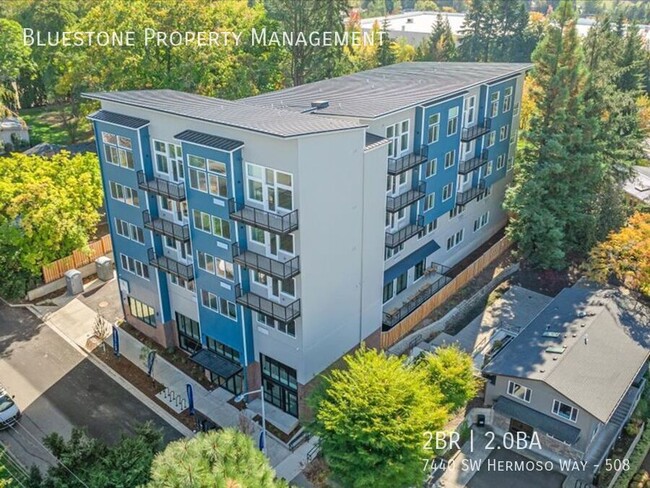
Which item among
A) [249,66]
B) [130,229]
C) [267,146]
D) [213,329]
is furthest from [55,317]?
[249,66]

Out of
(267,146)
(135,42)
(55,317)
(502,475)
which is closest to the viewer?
(267,146)

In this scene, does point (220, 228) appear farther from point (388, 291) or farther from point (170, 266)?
point (388, 291)

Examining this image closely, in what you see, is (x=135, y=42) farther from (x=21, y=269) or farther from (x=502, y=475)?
(x=502, y=475)

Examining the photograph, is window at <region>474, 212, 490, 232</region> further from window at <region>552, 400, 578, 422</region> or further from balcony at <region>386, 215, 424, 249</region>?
window at <region>552, 400, 578, 422</region>

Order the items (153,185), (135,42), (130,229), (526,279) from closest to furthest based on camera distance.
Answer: (153,185)
(130,229)
(526,279)
(135,42)

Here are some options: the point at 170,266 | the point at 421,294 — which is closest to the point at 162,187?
the point at 170,266
